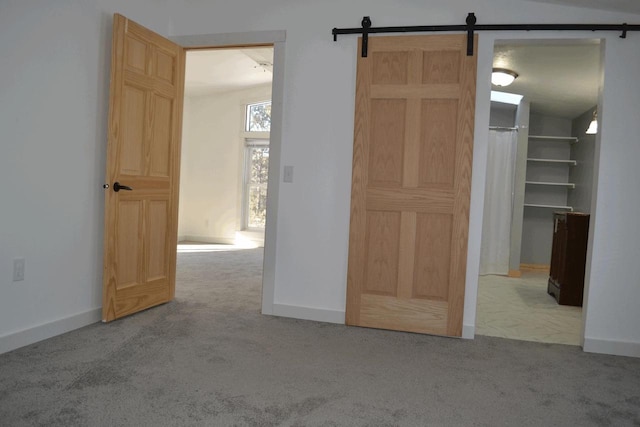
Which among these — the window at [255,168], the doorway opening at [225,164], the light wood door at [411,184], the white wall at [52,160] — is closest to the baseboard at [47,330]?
the white wall at [52,160]

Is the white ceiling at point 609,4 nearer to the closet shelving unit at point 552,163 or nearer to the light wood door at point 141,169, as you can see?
the light wood door at point 141,169

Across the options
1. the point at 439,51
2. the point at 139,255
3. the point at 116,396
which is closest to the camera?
the point at 116,396

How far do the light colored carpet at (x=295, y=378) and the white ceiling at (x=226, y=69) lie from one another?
4.20 m

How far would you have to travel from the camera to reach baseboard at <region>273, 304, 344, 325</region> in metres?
3.61

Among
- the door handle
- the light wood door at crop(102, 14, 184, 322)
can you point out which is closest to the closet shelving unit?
the light wood door at crop(102, 14, 184, 322)

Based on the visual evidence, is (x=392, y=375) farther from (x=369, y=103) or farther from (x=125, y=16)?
(x=125, y=16)

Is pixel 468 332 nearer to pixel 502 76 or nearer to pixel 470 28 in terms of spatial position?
pixel 470 28

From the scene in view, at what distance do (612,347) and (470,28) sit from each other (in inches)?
88.8

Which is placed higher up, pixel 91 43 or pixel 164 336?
pixel 91 43

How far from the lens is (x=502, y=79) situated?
5.00 meters

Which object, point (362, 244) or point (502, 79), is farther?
point (502, 79)

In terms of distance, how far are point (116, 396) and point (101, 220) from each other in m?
1.56

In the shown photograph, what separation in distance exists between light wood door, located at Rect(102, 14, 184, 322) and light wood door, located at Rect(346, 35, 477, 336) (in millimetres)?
1467

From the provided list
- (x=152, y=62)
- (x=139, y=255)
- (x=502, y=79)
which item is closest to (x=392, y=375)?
(x=139, y=255)
